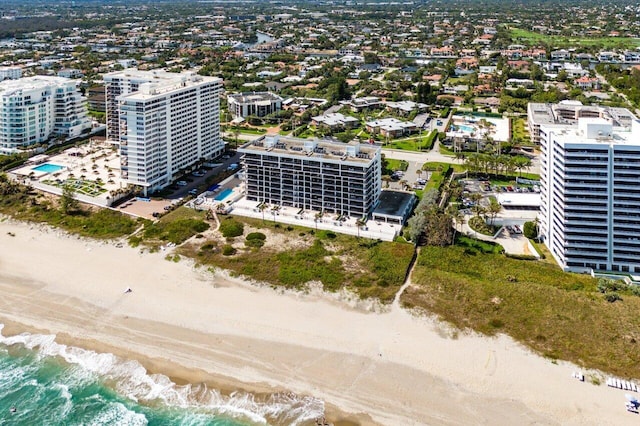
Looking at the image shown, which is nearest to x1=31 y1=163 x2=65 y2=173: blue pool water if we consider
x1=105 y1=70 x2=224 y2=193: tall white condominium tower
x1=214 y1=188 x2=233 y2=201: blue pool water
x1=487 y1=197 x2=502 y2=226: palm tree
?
x1=105 y1=70 x2=224 y2=193: tall white condominium tower

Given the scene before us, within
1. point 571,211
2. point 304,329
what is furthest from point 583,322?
point 304,329

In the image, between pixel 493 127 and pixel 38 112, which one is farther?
pixel 493 127

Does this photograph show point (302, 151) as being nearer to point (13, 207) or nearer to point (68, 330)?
point (68, 330)

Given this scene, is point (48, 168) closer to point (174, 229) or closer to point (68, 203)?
point (68, 203)

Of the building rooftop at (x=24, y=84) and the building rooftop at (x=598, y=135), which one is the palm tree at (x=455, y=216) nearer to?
the building rooftop at (x=598, y=135)

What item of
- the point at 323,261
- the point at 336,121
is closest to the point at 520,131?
the point at 336,121

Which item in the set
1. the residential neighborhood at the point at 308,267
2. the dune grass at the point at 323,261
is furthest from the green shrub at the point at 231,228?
the dune grass at the point at 323,261

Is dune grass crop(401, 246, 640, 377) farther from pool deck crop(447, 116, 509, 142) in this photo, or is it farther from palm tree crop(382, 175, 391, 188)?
pool deck crop(447, 116, 509, 142)
